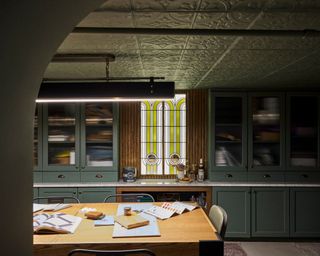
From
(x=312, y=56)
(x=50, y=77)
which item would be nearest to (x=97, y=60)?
(x=50, y=77)

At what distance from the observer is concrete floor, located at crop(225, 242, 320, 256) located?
12.9ft

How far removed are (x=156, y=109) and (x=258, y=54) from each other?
2.41 m

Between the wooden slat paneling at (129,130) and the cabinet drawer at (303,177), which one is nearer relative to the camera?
the cabinet drawer at (303,177)

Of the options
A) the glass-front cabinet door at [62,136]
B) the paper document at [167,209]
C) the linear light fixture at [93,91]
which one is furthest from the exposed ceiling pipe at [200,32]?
the glass-front cabinet door at [62,136]

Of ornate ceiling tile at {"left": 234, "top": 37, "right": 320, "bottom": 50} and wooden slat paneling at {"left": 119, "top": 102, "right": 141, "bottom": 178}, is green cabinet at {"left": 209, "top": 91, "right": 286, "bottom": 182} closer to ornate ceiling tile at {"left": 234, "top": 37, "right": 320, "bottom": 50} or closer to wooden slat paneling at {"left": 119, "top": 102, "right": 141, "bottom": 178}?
wooden slat paneling at {"left": 119, "top": 102, "right": 141, "bottom": 178}

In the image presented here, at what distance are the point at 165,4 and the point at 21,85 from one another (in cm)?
91

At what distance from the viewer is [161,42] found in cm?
215

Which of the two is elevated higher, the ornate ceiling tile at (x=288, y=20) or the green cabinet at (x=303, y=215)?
the ornate ceiling tile at (x=288, y=20)

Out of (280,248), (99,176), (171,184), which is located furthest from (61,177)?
(280,248)

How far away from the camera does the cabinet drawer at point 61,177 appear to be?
14.2ft

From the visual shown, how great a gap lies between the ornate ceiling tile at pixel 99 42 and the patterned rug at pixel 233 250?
292 cm

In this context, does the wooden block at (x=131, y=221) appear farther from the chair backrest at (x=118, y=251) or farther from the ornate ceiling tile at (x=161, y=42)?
the ornate ceiling tile at (x=161, y=42)

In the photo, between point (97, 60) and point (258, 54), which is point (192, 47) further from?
point (97, 60)

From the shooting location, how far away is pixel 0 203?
700 mm
